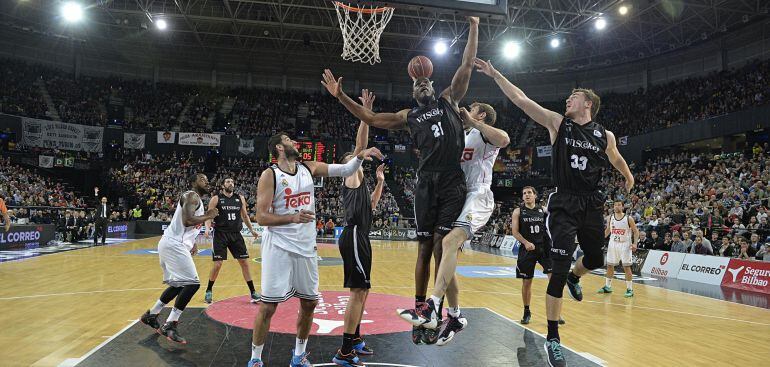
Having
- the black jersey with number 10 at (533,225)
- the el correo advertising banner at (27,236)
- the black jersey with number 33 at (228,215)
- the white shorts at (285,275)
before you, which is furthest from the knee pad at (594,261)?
the el correo advertising banner at (27,236)

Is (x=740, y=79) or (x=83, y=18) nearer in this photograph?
(x=740, y=79)

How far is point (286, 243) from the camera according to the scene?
17.1 ft

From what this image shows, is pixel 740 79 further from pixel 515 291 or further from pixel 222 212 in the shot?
pixel 222 212

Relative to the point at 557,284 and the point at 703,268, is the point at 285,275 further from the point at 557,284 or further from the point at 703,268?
the point at 703,268

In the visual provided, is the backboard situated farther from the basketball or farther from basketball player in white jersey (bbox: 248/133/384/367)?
basketball player in white jersey (bbox: 248/133/384/367)

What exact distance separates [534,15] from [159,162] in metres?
26.4

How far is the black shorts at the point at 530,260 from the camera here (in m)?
8.46

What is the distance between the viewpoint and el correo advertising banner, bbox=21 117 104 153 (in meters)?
31.2

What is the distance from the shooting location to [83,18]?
33.3m

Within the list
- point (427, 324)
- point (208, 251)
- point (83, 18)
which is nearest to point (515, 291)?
point (427, 324)

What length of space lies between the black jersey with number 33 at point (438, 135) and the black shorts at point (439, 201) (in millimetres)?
101

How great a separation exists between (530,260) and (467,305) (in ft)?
5.49

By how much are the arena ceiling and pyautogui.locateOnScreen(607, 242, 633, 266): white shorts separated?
17845mm

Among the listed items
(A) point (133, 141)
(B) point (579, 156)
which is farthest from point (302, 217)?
(A) point (133, 141)
